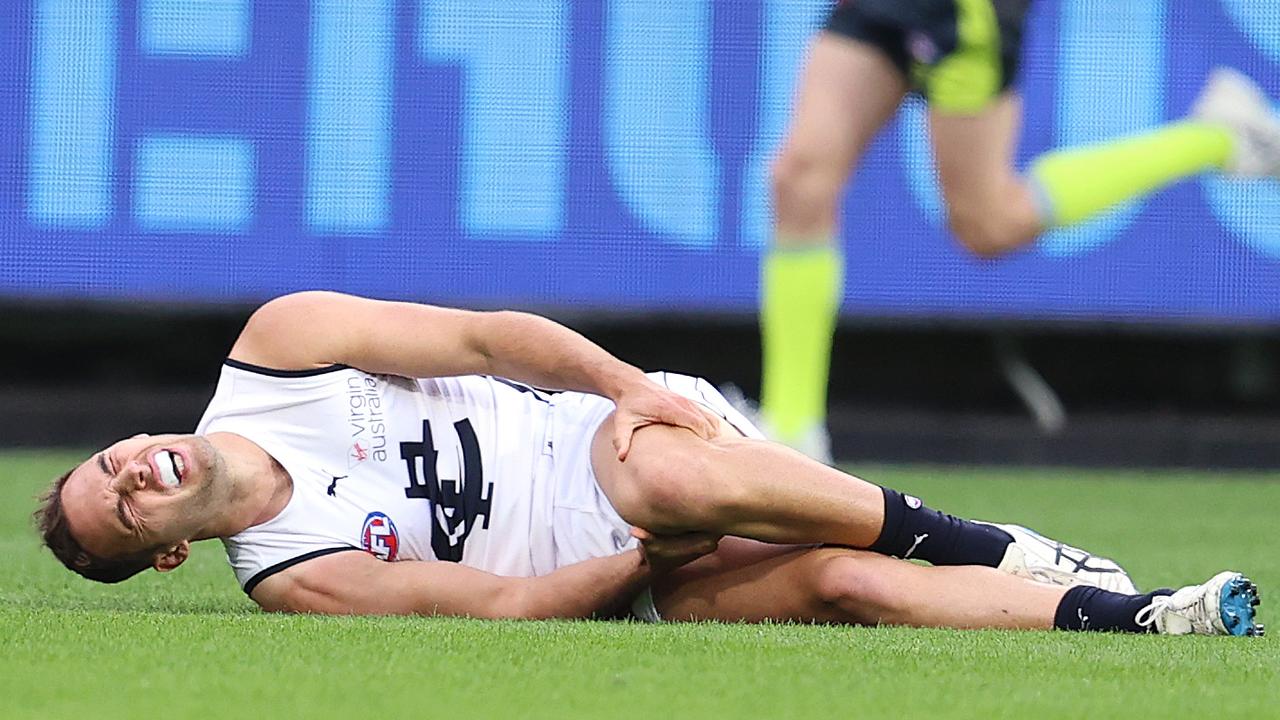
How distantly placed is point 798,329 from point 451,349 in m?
0.72

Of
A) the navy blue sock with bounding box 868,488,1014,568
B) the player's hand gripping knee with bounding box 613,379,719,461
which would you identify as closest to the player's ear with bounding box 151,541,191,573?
the player's hand gripping knee with bounding box 613,379,719,461

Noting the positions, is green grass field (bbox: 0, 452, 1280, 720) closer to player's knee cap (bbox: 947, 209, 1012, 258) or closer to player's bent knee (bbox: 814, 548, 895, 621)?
player's bent knee (bbox: 814, 548, 895, 621)

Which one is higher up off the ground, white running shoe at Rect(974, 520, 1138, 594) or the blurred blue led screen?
the blurred blue led screen

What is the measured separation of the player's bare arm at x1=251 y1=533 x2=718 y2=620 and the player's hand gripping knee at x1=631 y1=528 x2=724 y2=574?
3.3 inches

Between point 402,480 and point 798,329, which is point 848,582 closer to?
point 798,329

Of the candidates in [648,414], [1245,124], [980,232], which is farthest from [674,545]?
[1245,124]

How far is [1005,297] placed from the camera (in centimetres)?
917

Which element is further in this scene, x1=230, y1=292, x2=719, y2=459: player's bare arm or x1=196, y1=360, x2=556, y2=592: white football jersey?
x1=196, y1=360, x2=556, y2=592: white football jersey

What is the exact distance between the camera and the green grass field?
10.0ft

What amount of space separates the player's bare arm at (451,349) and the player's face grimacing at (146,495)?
0.33 m

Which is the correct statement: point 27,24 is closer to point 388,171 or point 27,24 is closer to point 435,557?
point 388,171

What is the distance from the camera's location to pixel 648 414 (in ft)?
13.4

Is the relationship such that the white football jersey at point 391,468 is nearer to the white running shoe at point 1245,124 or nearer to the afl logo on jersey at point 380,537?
the afl logo on jersey at point 380,537

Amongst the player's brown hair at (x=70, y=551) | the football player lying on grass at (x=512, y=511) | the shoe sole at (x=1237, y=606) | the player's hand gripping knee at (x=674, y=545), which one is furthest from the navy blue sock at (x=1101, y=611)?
the player's brown hair at (x=70, y=551)
